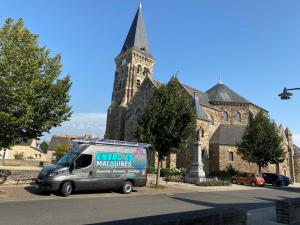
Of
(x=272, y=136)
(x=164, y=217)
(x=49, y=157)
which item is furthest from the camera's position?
(x=49, y=157)

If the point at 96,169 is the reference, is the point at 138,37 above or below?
above

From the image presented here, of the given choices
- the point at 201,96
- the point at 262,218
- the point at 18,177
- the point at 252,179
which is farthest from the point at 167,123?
the point at 201,96

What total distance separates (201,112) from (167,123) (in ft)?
65.6

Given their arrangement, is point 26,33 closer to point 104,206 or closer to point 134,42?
point 104,206

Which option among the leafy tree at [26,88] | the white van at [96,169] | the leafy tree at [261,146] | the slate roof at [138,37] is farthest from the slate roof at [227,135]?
the leafy tree at [26,88]

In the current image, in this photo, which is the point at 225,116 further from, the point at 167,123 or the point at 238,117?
the point at 167,123

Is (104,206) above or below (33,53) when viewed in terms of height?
below

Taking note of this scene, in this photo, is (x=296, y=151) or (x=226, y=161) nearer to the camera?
(x=226, y=161)

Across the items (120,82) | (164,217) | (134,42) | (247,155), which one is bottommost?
(164,217)

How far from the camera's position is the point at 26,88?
13.8m

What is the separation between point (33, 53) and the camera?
49.4 feet

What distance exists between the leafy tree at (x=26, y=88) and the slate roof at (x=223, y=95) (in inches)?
1350

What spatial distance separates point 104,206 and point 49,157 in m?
56.5

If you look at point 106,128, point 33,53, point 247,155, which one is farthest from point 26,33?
point 106,128
